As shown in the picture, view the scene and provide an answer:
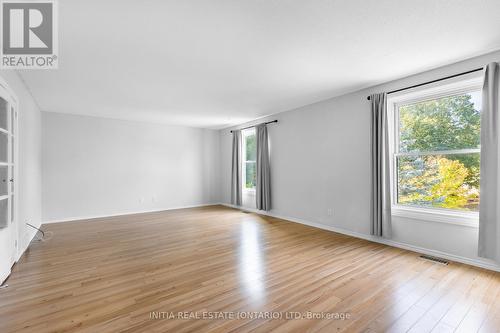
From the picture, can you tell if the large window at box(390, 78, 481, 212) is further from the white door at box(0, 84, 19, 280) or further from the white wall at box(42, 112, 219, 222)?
the white wall at box(42, 112, 219, 222)

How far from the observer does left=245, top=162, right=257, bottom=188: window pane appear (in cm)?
693

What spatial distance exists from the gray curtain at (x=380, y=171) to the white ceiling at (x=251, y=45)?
Answer: 489 millimetres

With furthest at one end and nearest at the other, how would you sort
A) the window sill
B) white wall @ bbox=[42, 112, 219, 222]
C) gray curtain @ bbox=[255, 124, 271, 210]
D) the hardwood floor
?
gray curtain @ bbox=[255, 124, 271, 210] < white wall @ bbox=[42, 112, 219, 222] < the window sill < the hardwood floor

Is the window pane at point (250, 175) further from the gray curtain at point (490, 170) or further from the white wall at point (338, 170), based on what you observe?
the gray curtain at point (490, 170)

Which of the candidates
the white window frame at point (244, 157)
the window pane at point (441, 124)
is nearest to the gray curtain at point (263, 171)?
the white window frame at point (244, 157)

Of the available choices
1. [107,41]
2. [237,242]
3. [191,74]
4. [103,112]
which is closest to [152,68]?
[191,74]

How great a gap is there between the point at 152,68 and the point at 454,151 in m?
4.18

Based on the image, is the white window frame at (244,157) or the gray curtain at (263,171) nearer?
the gray curtain at (263,171)

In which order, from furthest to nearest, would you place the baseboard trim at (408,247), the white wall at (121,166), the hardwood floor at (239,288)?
the white wall at (121,166), the baseboard trim at (408,247), the hardwood floor at (239,288)

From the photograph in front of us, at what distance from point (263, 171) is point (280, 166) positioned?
523 mm

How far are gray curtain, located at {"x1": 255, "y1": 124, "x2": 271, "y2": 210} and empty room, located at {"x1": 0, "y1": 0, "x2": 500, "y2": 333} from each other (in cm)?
35

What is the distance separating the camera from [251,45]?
254cm

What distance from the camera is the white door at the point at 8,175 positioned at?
2.62 meters

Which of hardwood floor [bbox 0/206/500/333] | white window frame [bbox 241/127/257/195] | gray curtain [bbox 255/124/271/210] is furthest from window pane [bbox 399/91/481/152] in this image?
white window frame [bbox 241/127/257/195]
